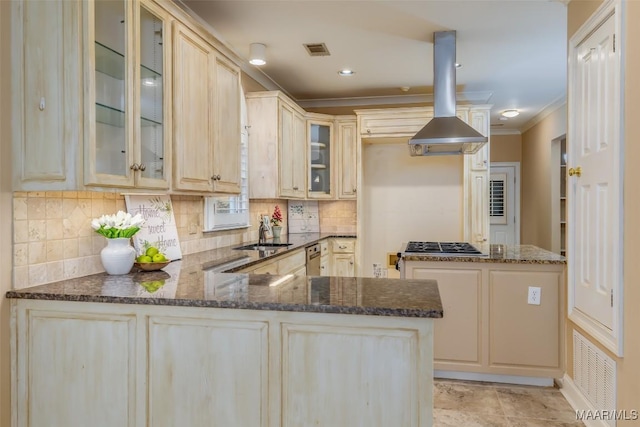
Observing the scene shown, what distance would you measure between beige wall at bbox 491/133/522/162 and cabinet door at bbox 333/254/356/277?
4.07 meters

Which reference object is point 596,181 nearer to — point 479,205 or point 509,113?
point 479,205

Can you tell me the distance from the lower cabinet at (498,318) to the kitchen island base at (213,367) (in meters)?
1.66

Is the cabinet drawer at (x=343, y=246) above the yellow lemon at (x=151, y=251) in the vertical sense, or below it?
below

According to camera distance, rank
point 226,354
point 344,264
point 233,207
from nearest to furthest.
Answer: point 226,354 → point 233,207 → point 344,264

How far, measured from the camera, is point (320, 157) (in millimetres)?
5340

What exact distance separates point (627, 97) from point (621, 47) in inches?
10.0

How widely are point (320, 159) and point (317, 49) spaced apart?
1658 millimetres

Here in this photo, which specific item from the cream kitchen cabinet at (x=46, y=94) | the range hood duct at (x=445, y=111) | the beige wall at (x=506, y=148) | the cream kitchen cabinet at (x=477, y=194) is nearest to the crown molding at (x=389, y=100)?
the cream kitchen cabinet at (x=477, y=194)

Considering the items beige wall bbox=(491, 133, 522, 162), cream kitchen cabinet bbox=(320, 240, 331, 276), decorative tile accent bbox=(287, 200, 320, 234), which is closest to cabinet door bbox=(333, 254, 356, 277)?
cream kitchen cabinet bbox=(320, 240, 331, 276)

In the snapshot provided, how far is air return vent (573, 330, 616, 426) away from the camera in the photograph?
7.04 feet

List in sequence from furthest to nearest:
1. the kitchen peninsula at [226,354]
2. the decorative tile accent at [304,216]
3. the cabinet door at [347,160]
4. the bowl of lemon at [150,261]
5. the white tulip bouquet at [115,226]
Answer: the decorative tile accent at [304,216] → the cabinet door at [347,160] → the bowl of lemon at [150,261] → the white tulip bouquet at [115,226] → the kitchen peninsula at [226,354]

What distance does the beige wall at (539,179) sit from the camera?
6.06 meters

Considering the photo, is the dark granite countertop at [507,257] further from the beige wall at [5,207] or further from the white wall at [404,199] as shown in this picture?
the beige wall at [5,207]

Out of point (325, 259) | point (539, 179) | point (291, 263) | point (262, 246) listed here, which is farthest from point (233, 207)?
point (539, 179)
